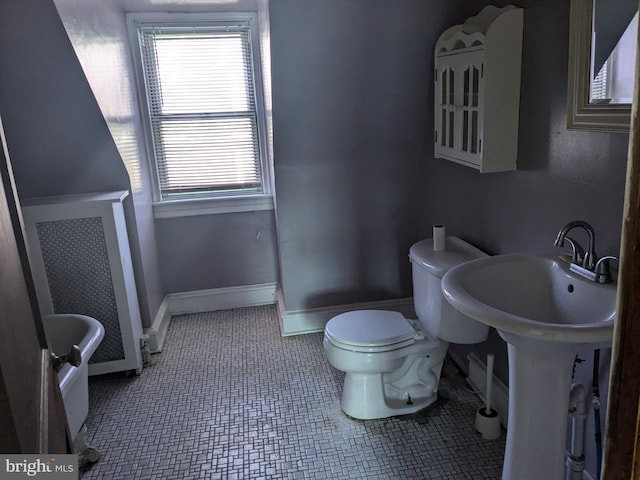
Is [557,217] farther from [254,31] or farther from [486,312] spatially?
[254,31]

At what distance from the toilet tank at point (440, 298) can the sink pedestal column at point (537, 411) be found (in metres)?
0.60

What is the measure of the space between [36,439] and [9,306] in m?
0.25

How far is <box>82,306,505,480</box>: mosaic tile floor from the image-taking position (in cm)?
197

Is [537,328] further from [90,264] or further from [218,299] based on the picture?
[218,299]

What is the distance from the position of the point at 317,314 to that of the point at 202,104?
1.53m

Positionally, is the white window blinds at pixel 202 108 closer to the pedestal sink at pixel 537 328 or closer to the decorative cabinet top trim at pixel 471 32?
the decorative cabinet top trim at pixel 471 32

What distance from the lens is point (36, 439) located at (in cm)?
91

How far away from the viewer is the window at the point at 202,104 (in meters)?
3.05

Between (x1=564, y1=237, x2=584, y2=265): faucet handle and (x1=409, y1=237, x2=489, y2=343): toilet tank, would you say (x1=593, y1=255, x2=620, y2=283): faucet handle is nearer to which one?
(x1=564, y1=237, x2=584, y2=265): faucet handle

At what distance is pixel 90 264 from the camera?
2.46 metres

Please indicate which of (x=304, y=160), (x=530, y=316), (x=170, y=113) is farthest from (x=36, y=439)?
(x=170, y=113)

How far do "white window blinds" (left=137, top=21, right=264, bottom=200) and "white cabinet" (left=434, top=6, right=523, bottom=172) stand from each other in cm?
150

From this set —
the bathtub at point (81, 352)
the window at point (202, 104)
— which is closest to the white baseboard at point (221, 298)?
the window at point (202, 104)

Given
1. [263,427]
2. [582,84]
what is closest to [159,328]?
[263,427]
